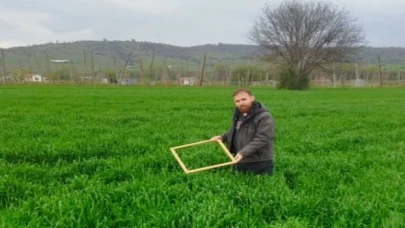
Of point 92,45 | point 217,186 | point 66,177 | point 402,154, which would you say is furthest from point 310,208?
point 92,45

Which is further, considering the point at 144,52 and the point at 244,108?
the point at 144,52

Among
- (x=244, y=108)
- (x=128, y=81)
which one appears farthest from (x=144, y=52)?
(x=244, y=108)

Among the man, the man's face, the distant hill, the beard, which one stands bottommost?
the man

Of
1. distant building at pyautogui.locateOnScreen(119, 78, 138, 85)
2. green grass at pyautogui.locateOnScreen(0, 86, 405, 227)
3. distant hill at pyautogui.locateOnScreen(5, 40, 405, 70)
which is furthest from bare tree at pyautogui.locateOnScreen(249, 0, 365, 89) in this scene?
distant hill at pyautogui.locateOnScreen(5, 40, 405, 70)

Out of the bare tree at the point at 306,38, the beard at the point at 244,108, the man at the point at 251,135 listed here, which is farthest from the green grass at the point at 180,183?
the bare tree at the point at 306,38

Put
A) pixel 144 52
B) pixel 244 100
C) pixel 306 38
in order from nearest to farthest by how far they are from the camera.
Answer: pixel 244 100 → pixel 306 38 → pixel 144 52

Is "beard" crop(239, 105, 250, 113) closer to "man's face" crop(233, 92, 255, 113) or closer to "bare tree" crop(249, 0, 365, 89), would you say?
"man's face" crop(233, 92, 255, 113)

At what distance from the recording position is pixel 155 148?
859cm

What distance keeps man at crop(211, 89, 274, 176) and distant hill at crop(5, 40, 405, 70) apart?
12898 cm

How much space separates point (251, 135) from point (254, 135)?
5 cm

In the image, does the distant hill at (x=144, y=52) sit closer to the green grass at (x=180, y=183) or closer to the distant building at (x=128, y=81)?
the distant building at (x=128, y=81)

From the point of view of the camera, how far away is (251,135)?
5.73 m

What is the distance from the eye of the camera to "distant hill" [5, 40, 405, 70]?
13912 centimetres

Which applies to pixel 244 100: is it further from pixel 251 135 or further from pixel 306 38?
pixel 306 38
